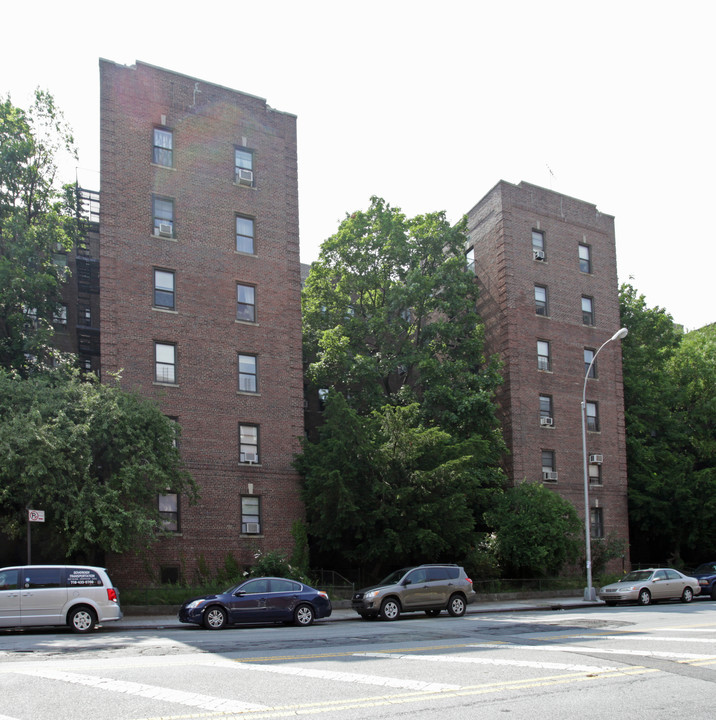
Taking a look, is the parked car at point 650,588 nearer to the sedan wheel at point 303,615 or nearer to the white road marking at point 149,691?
the sedan wheel at point 303,615

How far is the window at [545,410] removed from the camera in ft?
129

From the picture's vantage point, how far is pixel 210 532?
2988 centimetres

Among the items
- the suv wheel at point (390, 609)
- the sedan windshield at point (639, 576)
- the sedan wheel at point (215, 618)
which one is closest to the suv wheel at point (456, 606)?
the suv wheel at point (390, 609)

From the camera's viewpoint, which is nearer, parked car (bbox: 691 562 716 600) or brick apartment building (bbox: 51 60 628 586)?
brick apartment building (bbox: 51 60 628 586)

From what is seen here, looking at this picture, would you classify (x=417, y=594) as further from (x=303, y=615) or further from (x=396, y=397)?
(x=396, y=397)

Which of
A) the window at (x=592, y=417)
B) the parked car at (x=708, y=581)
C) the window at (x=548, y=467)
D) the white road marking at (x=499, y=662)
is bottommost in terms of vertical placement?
the parked car at (x=708, y=581)

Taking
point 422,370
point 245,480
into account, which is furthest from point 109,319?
point 422,370

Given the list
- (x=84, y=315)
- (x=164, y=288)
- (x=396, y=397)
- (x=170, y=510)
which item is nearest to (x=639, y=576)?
(x=396, y=397)

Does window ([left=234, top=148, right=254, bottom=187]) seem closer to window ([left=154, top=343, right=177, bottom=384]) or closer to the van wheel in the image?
window ([left=154, top=343, right=177, bottom=384])

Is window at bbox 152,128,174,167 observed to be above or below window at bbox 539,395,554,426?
above

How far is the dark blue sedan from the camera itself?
20.3 meters

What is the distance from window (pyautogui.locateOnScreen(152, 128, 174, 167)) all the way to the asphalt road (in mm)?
20359

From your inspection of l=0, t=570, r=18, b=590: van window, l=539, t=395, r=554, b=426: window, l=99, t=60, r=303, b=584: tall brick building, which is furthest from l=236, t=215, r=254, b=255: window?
l=0, t=570, r=18, b=590: van window

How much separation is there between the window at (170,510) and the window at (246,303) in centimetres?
790
